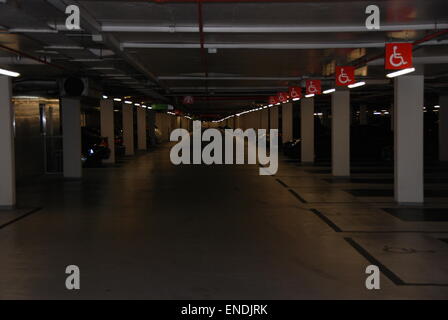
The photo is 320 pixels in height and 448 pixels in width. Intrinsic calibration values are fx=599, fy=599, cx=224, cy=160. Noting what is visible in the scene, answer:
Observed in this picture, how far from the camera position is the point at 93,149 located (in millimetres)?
23844

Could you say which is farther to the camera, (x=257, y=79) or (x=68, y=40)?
(x=257, y=79)

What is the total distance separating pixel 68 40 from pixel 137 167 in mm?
13913

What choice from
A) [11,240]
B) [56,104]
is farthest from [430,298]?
[56,104]

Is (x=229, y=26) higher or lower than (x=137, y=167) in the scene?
higher

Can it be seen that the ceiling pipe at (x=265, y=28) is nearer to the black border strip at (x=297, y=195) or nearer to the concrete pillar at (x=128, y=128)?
the black border strip at (x=297, y=195)

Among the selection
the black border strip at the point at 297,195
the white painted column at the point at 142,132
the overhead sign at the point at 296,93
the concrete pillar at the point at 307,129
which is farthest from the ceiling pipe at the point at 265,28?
the white painted column at the point at 142,132

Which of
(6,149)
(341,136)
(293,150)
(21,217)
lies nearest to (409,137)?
(341,136)

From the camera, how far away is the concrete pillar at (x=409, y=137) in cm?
1316

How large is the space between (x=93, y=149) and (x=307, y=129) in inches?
360

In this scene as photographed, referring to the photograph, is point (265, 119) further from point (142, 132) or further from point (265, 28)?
point (265, 28)

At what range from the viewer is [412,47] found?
1073cm

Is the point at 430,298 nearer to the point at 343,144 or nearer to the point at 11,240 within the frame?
the point at 11,240
